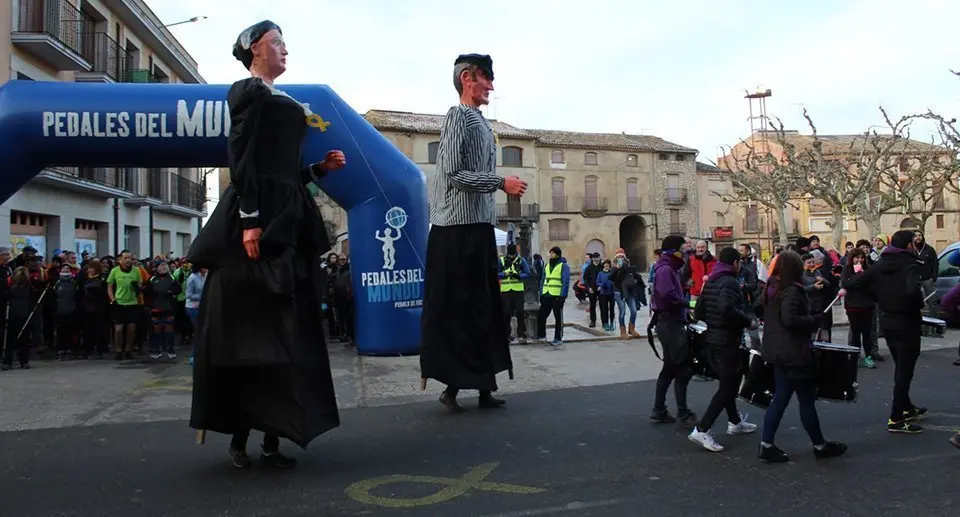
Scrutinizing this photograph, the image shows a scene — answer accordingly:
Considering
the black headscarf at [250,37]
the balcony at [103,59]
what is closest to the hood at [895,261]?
the black headscarf at [250,37]

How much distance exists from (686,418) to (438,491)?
228 centimetres

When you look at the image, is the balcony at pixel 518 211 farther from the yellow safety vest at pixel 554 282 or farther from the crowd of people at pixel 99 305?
the crowd of people at pixel 99 305

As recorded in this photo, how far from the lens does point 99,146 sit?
8.36 metres

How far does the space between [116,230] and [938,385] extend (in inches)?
851

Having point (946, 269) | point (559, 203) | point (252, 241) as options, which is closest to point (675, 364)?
point (252, 241)

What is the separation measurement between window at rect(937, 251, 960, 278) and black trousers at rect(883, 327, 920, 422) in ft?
33.8

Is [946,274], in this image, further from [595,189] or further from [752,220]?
[752,220]

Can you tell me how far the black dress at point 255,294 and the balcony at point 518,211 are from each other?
155 feet

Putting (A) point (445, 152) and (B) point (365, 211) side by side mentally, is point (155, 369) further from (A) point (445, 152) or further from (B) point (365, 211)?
(A) point (445, 152)

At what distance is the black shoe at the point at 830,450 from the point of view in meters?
4.21

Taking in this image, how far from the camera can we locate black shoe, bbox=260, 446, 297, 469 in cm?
399

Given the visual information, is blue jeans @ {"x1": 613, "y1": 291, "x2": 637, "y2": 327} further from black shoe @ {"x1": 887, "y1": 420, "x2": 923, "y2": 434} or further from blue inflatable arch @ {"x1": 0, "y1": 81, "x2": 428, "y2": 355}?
black shoe @ {"x1": 887, "y1": 420, "x2": 923, "y2": 434}

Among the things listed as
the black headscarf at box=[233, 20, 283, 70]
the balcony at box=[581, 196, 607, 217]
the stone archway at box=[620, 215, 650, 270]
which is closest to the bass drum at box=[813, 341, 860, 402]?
the black headscarf at box=[233, 20, 283, 70]

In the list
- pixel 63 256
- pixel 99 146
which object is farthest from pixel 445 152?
pixel 63 256
